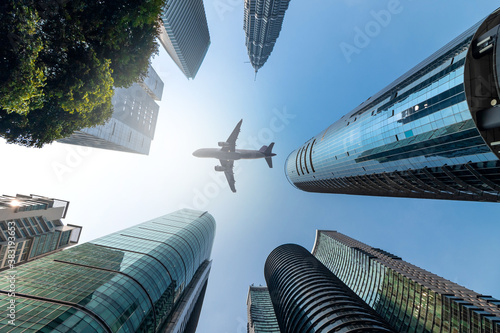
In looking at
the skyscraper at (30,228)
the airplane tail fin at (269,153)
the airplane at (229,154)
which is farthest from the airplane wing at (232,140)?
the skyscraper at (30,228)

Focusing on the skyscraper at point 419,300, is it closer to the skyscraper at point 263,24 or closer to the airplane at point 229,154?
the airplane at point 229,154

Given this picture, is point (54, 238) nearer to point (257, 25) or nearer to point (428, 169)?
point (428, 169)

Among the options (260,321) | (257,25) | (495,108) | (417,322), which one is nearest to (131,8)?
(495,108)

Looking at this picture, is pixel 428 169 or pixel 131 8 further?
pixel 428 169

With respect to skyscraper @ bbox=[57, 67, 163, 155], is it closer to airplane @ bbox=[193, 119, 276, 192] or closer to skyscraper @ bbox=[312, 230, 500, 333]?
airplane @ bbox=[193, 119, 276, 192]

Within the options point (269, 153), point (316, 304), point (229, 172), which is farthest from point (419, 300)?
point (229, 172)

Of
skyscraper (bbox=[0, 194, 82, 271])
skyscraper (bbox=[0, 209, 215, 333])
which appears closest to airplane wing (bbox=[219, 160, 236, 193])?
skyscraper (bbox=[0, 209, 215, 333])

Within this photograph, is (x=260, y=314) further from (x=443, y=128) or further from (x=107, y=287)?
(x=443, y=128)
